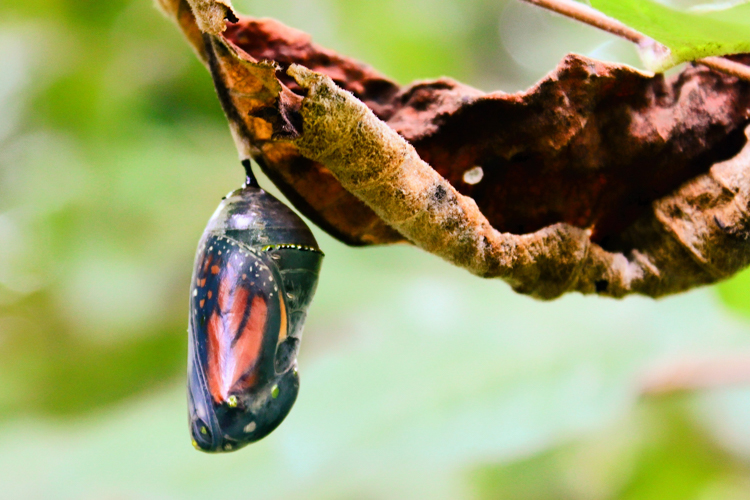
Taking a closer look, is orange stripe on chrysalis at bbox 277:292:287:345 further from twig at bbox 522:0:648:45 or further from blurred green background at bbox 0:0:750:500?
blurred green background at bbox 0:0:750:500

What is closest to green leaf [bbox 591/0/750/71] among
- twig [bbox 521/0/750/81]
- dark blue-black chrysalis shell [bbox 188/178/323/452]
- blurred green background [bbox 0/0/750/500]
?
twig [bbox 521/0/750/81]

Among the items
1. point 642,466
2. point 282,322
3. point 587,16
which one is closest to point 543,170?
point 587,16

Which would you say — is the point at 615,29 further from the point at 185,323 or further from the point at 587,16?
the point at 185,323

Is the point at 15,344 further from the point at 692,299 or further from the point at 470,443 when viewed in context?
the point at 692,299

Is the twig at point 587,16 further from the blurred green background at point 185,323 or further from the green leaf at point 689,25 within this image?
the blurred green background at point 185,323

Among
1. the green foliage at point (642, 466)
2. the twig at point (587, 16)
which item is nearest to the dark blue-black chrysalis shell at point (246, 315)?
the twig at point (587, 16)

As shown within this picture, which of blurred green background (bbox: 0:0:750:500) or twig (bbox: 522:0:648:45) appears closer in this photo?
twig (bbox: 522:0:648:45)
